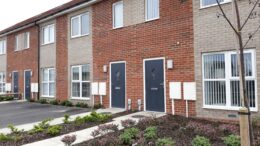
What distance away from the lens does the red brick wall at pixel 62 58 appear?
653 inches

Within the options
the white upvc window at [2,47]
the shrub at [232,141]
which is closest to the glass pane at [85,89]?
the shrub at [232,141]

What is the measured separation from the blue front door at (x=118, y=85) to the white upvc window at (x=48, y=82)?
Result: 6.08 metres

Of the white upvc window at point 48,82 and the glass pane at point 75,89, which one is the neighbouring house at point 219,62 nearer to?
the glass pane at point 75,89

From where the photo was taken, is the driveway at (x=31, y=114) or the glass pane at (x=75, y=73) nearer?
the driveway at (x=31, y=114)

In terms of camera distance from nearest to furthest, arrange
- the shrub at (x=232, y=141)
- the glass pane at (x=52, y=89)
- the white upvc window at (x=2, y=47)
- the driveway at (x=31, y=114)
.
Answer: the shrub at (x=232, y=141) → the driveway at (x=31, y=114) → the glass pane at (x=52, y=89) → the white upvc window at (x=2, y=47)

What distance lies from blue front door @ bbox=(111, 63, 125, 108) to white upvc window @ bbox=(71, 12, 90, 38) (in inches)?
137

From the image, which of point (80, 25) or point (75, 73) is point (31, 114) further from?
point (80, 25)

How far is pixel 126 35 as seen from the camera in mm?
12641

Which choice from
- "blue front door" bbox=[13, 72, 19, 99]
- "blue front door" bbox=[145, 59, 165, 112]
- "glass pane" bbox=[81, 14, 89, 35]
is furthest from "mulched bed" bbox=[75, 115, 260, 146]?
"blue front door" bbox=[13, 72, 19, 99]

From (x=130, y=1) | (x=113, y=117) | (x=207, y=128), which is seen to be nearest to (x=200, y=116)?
(x=207, y=128)

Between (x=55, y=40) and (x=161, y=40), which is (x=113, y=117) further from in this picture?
(x=55, y=40)

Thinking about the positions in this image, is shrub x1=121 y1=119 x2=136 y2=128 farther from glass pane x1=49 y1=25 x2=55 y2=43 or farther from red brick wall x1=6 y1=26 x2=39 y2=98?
red brick wall x1=6 y1=26 x2=39 y2=98

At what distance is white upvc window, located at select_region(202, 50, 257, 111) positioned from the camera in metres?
8.49

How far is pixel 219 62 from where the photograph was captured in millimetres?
9266
